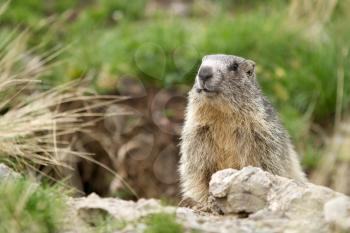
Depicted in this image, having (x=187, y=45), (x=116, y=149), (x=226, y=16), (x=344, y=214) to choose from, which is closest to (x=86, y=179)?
(x=116, y=149)

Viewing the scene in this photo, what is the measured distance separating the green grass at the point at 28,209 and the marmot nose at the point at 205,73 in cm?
149

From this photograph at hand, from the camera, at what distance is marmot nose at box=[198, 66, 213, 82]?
565 centimetres

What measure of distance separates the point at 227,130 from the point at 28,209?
1929 mm

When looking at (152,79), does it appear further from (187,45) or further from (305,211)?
(305,211)

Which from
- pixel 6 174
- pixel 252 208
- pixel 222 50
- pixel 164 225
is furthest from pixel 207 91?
pixel 222 50

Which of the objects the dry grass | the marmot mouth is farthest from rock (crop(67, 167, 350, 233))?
the dry grass

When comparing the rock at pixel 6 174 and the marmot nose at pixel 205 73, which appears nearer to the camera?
the rock at pixel 6 174

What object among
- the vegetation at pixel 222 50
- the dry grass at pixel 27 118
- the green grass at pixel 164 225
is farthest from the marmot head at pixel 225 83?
the vegetation at pixel 222 50

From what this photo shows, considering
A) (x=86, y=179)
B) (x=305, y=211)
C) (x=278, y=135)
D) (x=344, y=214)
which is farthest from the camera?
(x=86, y=179)

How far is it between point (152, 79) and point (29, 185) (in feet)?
15.7

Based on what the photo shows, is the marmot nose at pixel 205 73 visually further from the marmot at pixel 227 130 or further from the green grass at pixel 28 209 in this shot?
the green grass at pixel 28 209

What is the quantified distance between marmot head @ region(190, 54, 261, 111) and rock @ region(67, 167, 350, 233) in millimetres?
832

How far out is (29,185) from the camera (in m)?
4.52

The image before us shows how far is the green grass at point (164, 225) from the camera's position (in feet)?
13.6
